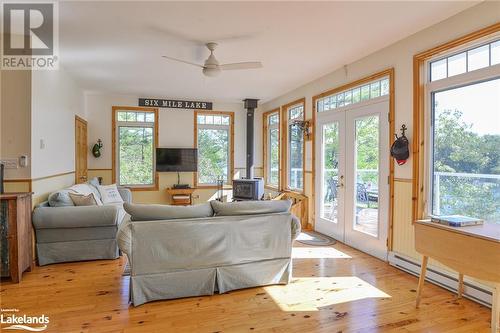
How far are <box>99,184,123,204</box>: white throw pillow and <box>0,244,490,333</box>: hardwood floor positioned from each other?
1.88 metres

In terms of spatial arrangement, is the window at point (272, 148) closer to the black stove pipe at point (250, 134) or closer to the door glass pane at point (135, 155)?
the black stove pipe at point (250, 134)

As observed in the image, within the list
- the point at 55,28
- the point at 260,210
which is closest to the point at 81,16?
the point at 55,28

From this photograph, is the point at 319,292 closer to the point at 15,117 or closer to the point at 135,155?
the point at 15,117

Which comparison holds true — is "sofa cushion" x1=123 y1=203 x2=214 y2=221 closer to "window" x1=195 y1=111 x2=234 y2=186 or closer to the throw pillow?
the throw pillow

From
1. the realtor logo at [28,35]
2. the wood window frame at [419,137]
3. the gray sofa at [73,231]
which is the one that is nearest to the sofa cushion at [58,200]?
the gray sofa at [73,231]

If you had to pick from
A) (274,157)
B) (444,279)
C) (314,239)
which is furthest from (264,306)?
(274,157)

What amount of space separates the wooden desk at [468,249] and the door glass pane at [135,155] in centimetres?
606

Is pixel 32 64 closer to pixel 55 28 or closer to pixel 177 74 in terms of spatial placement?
pixel 55 28

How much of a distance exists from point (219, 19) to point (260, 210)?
200 centimetres

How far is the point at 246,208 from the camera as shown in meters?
2.96

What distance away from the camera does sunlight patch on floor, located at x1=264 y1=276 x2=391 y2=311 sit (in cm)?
271

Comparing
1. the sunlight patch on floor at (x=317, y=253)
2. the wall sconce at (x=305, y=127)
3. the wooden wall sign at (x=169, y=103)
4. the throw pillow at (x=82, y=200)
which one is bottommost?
the sunlight patch on floor at (x=317, y=253)

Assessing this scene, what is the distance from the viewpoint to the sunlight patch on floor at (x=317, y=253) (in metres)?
4.00

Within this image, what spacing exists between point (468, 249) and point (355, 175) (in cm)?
231
